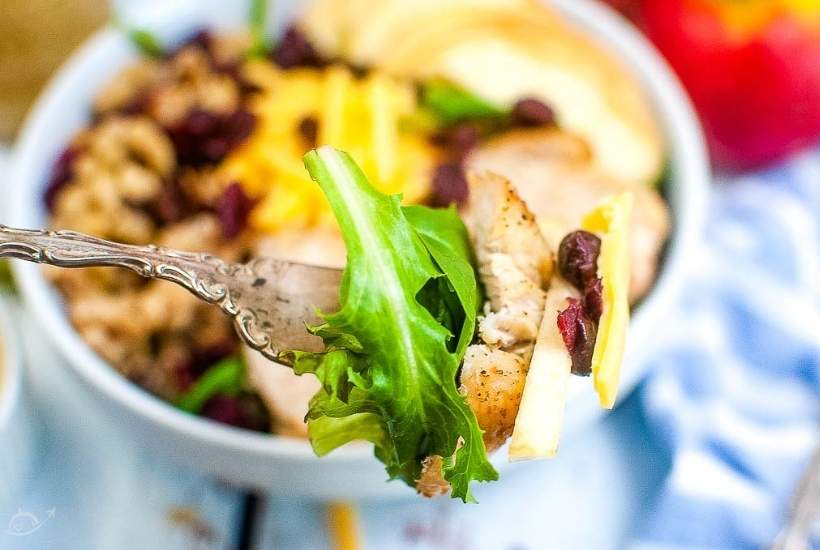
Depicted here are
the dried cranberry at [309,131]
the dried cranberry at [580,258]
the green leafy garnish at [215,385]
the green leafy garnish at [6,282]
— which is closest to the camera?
the dried cranberry at [580,258]

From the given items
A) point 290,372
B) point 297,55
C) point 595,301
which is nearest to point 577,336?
point 595,301

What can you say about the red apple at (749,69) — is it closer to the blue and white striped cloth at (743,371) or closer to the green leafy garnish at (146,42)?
the blue and white striped cloth at (743,371)

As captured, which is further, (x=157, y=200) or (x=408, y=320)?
(x=157, y=200)

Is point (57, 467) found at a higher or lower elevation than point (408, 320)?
lower

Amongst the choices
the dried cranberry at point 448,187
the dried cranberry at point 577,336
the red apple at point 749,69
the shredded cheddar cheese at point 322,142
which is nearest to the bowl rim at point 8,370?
the shredded cheddar cheese at point 322,142

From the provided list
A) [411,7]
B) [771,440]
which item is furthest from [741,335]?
[411,7]

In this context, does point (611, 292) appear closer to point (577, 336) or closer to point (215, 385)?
point (577, 336)

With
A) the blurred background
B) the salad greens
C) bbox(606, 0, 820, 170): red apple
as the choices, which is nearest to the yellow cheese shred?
the blurred background

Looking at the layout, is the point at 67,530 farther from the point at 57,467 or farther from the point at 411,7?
the point at 411,7
